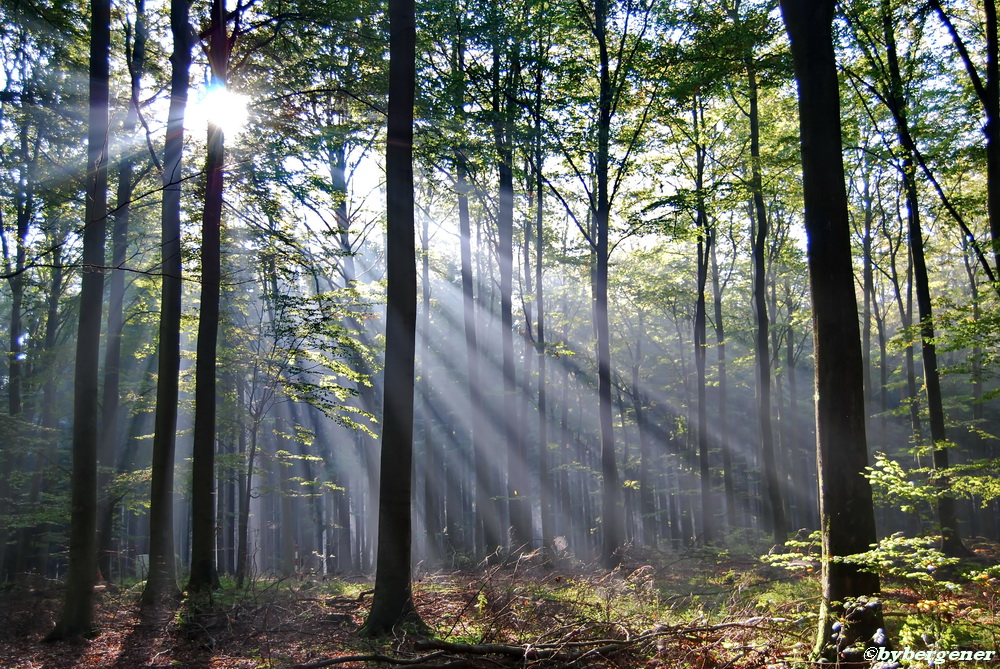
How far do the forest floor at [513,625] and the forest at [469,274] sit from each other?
63mm

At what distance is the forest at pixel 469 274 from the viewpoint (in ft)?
18.3

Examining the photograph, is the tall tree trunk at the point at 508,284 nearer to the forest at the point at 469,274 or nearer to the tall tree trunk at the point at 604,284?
the forest at the point at 469,274

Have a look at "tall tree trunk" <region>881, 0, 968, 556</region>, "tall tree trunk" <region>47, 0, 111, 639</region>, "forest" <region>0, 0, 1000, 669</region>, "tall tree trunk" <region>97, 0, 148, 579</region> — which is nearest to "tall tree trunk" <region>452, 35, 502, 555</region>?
"forest" <region>0, 0, 1000, 669</region>

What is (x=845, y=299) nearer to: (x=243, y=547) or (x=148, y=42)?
(x=243, y=547)

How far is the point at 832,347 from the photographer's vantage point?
17.6 feet

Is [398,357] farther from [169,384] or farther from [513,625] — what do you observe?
[169,384]

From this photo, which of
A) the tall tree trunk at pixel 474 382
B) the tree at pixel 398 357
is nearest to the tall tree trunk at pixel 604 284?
the tall tree trunk at pixel 474 382

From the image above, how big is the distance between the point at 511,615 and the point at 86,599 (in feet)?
19.5

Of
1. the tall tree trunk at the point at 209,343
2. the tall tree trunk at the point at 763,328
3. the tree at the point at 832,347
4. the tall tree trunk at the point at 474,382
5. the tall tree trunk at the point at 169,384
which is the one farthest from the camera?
the tall tree trunk at the point at 474,382

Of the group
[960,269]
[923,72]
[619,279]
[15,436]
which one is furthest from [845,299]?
[960,269]

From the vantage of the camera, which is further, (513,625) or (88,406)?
(88,406)

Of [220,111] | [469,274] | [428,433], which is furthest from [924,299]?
[428,433]

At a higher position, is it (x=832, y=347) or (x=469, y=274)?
(x=469, y=274)

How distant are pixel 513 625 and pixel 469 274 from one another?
540 inches
